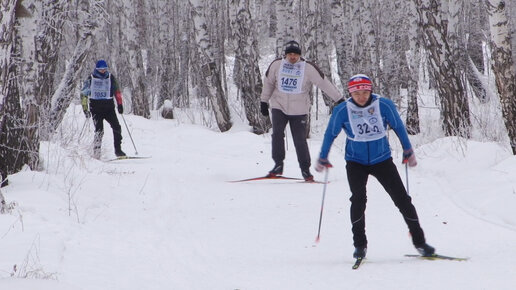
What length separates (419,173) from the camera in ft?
27.8

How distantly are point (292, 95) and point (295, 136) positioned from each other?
1.93ft

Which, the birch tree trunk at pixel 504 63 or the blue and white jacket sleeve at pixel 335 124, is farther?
the birch tree trunk at pixel 504 63

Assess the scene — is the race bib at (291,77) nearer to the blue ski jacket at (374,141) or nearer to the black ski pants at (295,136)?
the black ski pants at (295,136)

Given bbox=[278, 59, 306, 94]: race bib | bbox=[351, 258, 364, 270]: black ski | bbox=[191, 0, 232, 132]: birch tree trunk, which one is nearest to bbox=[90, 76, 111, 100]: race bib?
bbox=[191, 0, 232, 132]: birch tree trunk

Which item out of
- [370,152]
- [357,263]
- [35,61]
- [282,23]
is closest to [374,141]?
[370,152]

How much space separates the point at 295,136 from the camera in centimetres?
821

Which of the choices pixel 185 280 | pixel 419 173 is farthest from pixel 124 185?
pixel 419 173

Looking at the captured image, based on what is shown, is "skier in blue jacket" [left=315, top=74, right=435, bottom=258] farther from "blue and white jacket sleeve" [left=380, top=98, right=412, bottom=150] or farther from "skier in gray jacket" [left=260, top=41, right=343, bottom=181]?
"skier in gray jacket" [left=260, top=41, right=343, bottom=181]

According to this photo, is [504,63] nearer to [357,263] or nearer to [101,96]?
[357,263]

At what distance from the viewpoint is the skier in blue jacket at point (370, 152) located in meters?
4.73

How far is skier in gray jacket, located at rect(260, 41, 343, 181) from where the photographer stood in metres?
8.02

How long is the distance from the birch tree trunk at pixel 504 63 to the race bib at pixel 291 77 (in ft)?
9.01

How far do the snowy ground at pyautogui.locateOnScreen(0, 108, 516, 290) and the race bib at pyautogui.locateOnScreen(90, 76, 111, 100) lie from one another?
4.53 feet

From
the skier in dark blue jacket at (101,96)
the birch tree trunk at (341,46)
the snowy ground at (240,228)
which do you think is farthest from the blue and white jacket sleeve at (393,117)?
the birch tree trunk at (341,46)
